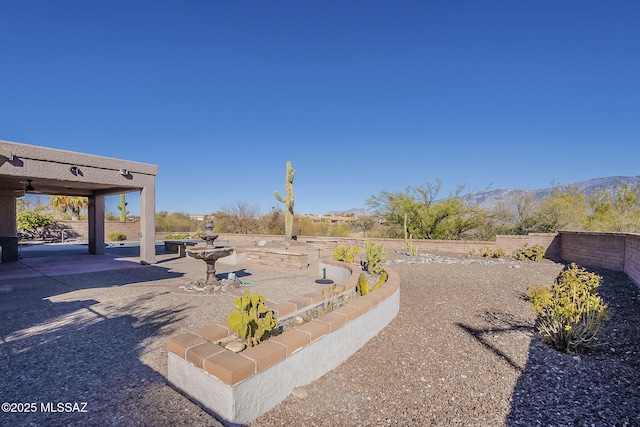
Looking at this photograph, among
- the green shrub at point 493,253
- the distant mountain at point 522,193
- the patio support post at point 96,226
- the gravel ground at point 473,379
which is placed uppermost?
the distant mountain at point 522,193

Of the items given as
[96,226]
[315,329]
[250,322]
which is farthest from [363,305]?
[96,226]

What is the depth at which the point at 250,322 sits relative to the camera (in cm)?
289

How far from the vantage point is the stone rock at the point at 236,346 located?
8.94ft

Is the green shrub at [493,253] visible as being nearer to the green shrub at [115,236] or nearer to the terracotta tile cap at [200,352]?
the terracotta tile cap at [200,352]

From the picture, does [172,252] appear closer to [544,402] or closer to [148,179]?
[148,179]

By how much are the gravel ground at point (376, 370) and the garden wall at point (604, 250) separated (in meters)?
2.41

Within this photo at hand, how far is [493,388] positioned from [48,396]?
13.2ft

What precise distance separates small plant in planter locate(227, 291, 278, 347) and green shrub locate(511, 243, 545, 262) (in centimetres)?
1243

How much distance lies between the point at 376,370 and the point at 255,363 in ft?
5.22

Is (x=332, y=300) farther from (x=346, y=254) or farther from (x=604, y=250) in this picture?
(x=604, y=250)

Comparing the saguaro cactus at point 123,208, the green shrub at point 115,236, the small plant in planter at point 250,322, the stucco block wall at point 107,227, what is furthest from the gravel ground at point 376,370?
the saguaro cactus at point 123,208

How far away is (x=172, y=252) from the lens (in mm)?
13219

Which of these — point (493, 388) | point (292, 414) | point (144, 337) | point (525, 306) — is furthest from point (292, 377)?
point (525, 306)

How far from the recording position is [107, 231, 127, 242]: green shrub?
779 inches
